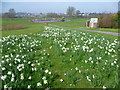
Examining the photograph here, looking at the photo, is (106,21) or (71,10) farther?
(71,10)

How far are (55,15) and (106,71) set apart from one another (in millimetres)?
103329

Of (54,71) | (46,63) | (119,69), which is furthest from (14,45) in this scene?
(119,69)

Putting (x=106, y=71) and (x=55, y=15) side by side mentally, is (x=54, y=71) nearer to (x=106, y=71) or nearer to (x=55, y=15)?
(x=106, y=71)

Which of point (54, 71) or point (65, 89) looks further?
point (54, 71)

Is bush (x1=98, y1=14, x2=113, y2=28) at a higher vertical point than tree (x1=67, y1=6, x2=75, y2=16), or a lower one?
lower

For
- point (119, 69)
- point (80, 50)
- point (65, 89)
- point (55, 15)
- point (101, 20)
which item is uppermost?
point (55, 15)

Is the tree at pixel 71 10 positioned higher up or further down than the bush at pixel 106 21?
higher up

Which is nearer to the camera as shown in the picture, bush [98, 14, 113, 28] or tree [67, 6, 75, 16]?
bush [98, 14, 113, 28]

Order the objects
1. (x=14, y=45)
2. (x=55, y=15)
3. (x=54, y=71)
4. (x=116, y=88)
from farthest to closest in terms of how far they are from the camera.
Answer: (x=55, y=15), (x=14, y=45), (x=54, y=71), (x=116, y=88)

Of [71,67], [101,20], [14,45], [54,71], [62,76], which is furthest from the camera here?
[101,20]

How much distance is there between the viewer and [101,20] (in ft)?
129

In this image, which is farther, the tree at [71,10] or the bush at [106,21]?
the tree at [71,10]

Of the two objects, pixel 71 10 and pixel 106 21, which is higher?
pixel 71 10

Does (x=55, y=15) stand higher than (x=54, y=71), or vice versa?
(x=55, y=15)
